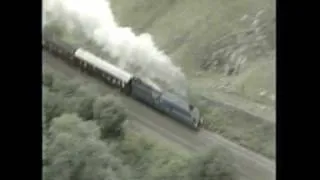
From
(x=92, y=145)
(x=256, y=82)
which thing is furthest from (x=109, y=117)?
(x=256, y=82)

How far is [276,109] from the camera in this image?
2.89ft

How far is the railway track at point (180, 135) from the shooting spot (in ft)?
3.05

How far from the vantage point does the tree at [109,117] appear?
951 millimetres

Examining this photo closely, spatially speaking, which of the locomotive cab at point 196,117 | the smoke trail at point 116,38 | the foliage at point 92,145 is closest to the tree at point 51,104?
the foliage at point 92,145

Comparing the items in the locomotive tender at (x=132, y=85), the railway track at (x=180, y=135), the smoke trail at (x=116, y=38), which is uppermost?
the smoke trail at (x=116, y=38)

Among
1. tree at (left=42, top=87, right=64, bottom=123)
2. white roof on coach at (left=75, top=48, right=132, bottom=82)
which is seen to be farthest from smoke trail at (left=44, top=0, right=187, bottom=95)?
tree at (left=42, top=87, right=64, bottom=123)

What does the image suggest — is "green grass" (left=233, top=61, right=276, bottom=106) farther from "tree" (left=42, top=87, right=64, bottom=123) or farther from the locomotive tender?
"tree" (left=42, top=87, right=64, bottom=123)

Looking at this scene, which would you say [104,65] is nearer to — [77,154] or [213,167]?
[77,154]

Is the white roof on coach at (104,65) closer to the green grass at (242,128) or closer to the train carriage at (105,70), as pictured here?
the train carriage at (105,70)

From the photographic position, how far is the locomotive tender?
96cm

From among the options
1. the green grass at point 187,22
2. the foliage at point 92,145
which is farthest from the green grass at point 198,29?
the foliage at point 92,145

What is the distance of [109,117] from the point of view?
950mm

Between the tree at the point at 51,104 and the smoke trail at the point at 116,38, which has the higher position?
the smoke trail at the point at 116,38

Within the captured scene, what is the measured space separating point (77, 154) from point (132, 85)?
6.7 inches
